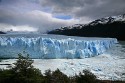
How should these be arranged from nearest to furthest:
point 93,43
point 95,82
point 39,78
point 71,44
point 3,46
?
point 39,78
point 95,82
point 3,46
point 71,44
point 93,43

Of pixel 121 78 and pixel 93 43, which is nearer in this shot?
pixel 121 78

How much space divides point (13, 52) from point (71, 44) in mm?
6605

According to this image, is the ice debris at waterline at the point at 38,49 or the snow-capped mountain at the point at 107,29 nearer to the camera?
the ice debris at waterline at the point at 38,49

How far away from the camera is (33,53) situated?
25.4 metres

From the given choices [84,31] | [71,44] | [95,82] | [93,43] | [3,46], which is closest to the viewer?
[95,82]

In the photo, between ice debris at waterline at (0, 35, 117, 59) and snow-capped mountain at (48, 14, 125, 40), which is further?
snow-capped mountain at (48, 14, 125, 40)

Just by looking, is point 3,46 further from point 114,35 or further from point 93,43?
point 114,35

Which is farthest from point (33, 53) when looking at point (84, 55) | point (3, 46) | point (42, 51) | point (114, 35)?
point (114, 35)

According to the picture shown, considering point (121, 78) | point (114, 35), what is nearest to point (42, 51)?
point (121, 78)

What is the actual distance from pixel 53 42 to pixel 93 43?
20.6 feet

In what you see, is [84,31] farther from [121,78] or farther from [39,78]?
[39,78]

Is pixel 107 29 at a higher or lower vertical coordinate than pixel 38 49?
higher

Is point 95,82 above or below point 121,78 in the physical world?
above

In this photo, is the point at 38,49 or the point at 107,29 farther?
the point at 107,29
